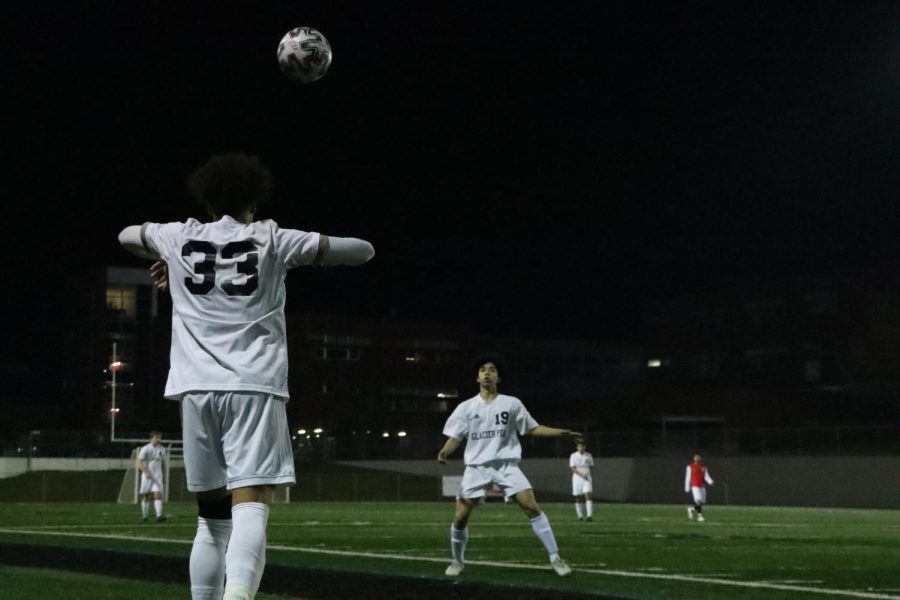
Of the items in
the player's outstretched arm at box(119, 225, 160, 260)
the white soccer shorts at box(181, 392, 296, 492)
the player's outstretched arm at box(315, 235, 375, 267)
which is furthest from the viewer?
the player's outstretched arm at box(119, 225, 160, 260)

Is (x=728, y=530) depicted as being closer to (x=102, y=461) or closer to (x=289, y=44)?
(x=289, y=44)

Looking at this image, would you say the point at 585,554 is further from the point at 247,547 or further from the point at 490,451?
the point at 247,547

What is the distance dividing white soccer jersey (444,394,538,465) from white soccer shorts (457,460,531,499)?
7cm

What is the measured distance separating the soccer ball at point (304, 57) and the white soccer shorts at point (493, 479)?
535 cm

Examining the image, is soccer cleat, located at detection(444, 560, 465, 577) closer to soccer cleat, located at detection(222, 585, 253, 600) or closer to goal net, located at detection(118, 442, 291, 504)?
soccer cleat, located at detection(222, 585, 253, 600)

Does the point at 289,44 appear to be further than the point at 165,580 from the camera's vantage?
No

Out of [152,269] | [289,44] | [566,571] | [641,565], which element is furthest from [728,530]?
[152,269]

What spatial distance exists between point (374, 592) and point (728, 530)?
1507 centimetres

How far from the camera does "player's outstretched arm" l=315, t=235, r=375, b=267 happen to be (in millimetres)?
5484

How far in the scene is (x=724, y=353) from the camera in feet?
287

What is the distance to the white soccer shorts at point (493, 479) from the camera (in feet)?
41.3

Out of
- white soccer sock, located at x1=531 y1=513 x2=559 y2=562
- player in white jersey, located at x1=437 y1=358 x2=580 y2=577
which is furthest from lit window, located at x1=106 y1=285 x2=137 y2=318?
white soccer sock, located at x1=531 y1=513 x2=559 y2=562

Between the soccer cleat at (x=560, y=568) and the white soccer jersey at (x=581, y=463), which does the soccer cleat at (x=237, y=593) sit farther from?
the white soccer jersey at (x=581, y=463)

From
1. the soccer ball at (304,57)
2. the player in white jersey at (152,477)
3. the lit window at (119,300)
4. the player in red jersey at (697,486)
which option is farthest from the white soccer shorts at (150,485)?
the lit window at (119,300)
